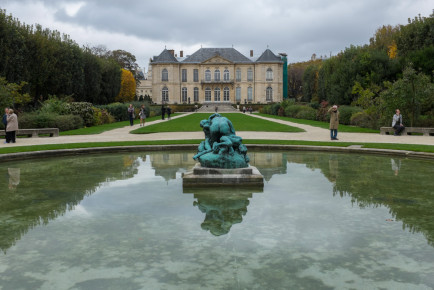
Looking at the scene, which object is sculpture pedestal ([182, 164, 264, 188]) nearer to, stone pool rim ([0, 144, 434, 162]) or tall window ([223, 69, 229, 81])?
stone pool rim ([0, 144, 434, 162])

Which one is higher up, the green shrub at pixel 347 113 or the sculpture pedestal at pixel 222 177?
the green shrub at pixel 347 113

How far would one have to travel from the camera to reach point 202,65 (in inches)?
2655

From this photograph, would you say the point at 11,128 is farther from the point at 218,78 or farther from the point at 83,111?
the point at 218,78

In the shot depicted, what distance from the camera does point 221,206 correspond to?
5324 millimetres

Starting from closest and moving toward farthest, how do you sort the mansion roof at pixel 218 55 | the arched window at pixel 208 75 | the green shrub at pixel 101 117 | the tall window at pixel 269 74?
1. the green shrub at pixel 101 117
2. the tall window at pixel 269 74
3. the mansion roof at pixel 218 55
4. the arched window at pixel 208 75

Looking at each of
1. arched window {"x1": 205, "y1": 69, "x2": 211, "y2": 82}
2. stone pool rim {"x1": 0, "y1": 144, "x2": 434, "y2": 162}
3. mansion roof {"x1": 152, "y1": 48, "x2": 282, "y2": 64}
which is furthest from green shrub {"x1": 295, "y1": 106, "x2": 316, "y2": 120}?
arched window {"x1": 205, "y1": 69, "x2": 211, "y2": 82}

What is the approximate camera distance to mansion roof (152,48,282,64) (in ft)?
220

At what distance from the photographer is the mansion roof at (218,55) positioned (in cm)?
6719

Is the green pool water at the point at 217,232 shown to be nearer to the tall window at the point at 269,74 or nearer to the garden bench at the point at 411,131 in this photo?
the garden bench at the point at 411,131

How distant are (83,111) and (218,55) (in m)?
46.7

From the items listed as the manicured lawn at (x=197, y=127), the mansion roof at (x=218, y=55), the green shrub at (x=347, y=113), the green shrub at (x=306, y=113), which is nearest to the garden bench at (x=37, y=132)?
the manicured lawn at (x=197, y=127)

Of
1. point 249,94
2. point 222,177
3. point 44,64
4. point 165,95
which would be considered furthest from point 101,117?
point 249,94

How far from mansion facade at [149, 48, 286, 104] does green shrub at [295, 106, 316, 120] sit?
35.4 metres

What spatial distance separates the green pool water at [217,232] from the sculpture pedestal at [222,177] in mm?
202
